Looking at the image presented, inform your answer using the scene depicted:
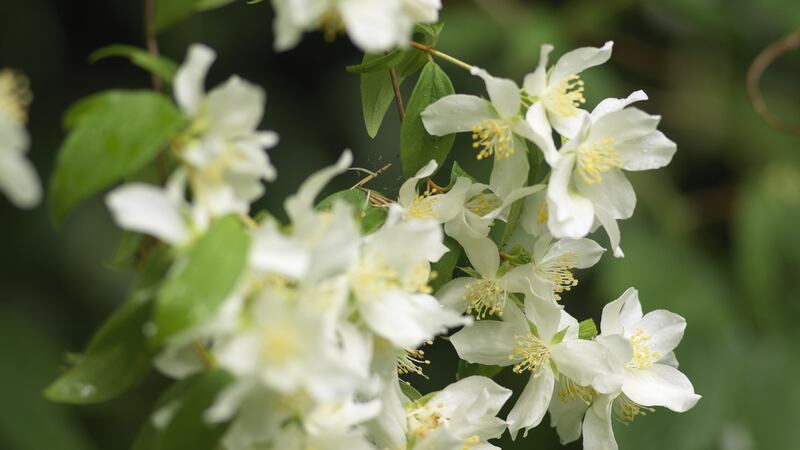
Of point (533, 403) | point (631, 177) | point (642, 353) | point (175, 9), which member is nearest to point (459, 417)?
point (533, 403)

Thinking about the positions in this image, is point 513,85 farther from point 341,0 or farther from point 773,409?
point 773,409

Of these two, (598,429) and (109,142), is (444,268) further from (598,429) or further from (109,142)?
(109,142)

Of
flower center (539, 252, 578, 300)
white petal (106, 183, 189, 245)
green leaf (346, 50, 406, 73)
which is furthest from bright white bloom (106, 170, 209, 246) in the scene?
flower center (539, 252, 578, 300)

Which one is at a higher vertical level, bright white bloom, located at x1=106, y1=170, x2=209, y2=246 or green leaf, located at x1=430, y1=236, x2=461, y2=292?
bright white bloom, located at x1=106, y1=170, x2=209, y2=246

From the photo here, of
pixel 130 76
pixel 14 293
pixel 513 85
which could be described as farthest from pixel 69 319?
pixel 513 85

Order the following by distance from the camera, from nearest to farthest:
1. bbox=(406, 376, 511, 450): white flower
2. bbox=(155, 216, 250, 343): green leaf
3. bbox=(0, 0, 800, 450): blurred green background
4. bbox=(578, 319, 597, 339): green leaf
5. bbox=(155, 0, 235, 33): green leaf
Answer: bbox=(155, 216, 250, 343): green leaf < bbox=(155, 0, 235, 33): green leaf < bbox=(406, 376, 511, 450): white flower < bbox=(578, 319, 597, 339): green leaf < bbox=(0, 0, 800, 450): blurred green background

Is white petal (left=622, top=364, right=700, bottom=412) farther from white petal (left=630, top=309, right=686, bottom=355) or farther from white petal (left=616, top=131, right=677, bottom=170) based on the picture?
white petal (left=616, top=131, right=677, bottom=170)
